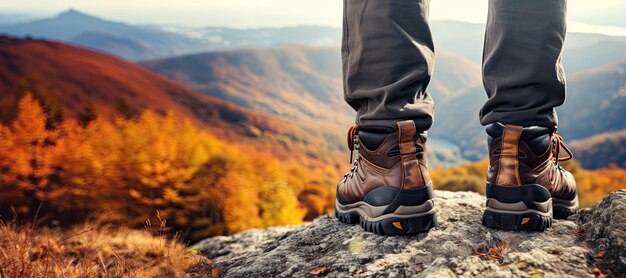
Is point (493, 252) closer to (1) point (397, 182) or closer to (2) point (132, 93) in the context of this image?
(1) point (397, 182)

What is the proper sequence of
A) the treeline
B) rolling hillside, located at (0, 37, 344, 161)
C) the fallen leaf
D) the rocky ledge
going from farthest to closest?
1. rolling hillside, located at (0, 37, 344, 161)
2. the treeline
3. the fallen leaf
4. the rocky ledge

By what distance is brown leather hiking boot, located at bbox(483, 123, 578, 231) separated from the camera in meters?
1.95

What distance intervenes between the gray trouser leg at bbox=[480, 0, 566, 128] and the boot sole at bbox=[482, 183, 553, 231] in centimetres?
Answer: 35

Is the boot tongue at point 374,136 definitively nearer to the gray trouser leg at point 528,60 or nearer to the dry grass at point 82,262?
the gray trouser leg at point 528,60

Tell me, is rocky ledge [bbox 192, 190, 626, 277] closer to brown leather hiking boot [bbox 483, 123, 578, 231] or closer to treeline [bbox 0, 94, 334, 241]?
brown leather hiking boot [bbox 483, 123, 578, 231]

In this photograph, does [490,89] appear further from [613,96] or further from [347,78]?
[613,96]

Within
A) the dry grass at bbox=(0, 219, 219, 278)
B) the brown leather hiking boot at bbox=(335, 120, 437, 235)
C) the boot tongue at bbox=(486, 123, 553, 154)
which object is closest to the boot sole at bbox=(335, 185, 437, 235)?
the brown leather hiking boot at bbox=(335, 120, 437, 235)

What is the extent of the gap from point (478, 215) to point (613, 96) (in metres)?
181

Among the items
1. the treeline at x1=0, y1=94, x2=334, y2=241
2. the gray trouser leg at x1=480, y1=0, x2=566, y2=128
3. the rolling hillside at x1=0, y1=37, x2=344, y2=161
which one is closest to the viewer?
the gray trouser leg at x1=480, y1=0, x2=566, y2=128

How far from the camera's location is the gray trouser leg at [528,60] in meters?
1.87

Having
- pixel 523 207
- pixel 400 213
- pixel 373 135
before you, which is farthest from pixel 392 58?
pixel 523 207

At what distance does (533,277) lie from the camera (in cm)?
150

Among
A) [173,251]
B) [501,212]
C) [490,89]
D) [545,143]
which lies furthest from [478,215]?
[173,251]

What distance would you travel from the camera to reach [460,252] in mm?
1771
